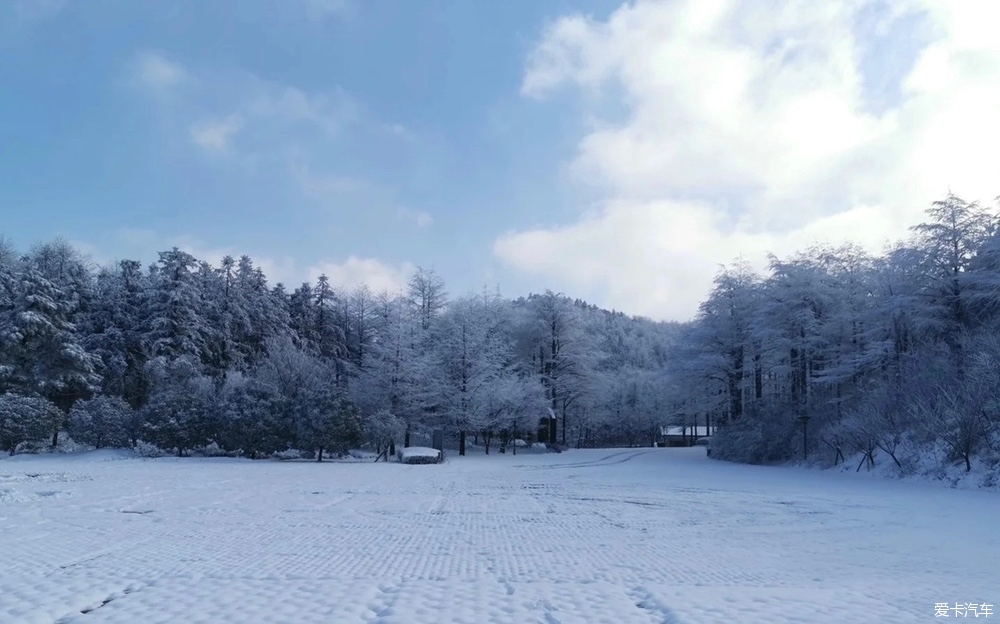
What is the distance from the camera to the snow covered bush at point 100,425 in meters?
31.6

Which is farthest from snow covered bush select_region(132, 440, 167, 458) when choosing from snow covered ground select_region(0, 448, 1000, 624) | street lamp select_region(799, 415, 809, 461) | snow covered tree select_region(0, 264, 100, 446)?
street lamp select_region(799, 415, 809, 461)

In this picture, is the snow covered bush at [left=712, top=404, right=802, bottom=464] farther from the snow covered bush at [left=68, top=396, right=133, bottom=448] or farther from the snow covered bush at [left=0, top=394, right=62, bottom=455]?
the snow covered bush at [left=0, top=394, right=62, bottom=455]

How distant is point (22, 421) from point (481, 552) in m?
29.2

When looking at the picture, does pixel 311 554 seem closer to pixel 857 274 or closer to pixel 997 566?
pixel 997 566

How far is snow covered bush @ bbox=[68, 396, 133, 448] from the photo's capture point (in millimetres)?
31641

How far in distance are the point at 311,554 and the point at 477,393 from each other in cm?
2991

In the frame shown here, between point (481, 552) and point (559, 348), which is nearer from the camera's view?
point (481, 552)

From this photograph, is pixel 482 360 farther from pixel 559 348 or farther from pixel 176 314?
pixel 176 314

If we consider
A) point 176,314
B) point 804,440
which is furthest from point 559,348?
point 176,314

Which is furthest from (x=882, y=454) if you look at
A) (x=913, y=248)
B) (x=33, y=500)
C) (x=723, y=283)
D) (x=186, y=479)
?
(x=33, y=500)

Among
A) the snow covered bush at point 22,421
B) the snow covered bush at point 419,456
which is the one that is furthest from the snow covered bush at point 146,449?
the snow covered bush at point 419,456

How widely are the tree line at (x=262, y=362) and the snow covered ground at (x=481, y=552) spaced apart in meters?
10.7

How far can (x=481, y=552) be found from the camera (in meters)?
10.3

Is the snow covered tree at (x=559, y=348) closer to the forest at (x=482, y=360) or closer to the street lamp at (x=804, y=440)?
the forest at (x=482, y=360)
